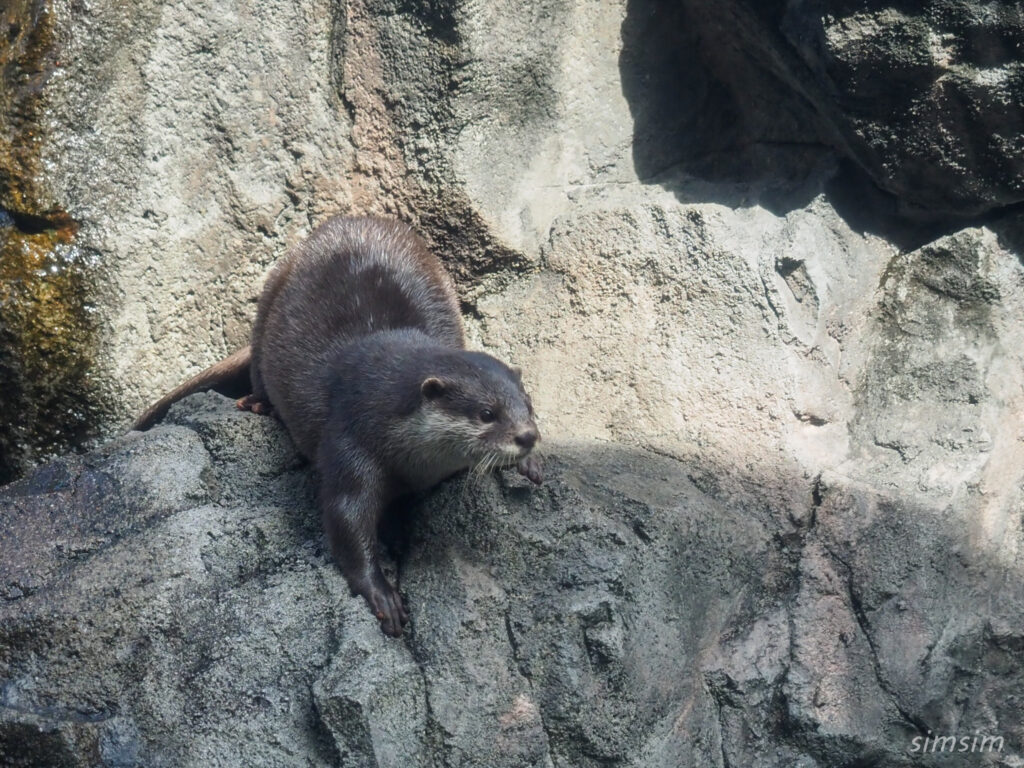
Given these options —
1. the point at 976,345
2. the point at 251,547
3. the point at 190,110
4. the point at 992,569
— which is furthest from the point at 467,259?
the point at 992,569

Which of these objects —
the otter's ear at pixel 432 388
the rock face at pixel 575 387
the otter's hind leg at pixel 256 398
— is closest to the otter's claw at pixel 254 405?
the otter's hind leg at pixel 256 398

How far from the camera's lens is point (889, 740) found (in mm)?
2793

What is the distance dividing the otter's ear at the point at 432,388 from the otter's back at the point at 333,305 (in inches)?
13.9

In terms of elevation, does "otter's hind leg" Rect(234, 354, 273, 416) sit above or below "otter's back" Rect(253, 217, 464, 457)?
below

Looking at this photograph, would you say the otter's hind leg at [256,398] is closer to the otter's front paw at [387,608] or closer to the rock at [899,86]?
the otter's front paw at [387,608]

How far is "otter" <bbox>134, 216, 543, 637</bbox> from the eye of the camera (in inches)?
107

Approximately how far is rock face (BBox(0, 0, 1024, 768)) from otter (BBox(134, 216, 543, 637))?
0.28 feet

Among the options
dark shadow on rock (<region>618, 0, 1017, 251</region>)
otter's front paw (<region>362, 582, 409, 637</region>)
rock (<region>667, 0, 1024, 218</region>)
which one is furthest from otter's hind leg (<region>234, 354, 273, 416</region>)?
rock (<region>667, 0, 1024, 218</region>)

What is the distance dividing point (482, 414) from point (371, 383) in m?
0.34

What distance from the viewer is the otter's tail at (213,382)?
3328 millimetres

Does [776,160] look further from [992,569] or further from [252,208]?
[252,208]

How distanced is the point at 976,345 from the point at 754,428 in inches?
25.2

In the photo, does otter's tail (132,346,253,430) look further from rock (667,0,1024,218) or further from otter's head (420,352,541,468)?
rock (667,0,1024,218)

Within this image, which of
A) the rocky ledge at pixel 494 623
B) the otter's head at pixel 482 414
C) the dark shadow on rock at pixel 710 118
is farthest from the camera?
the dark shadow on rock at pixel 710 118
